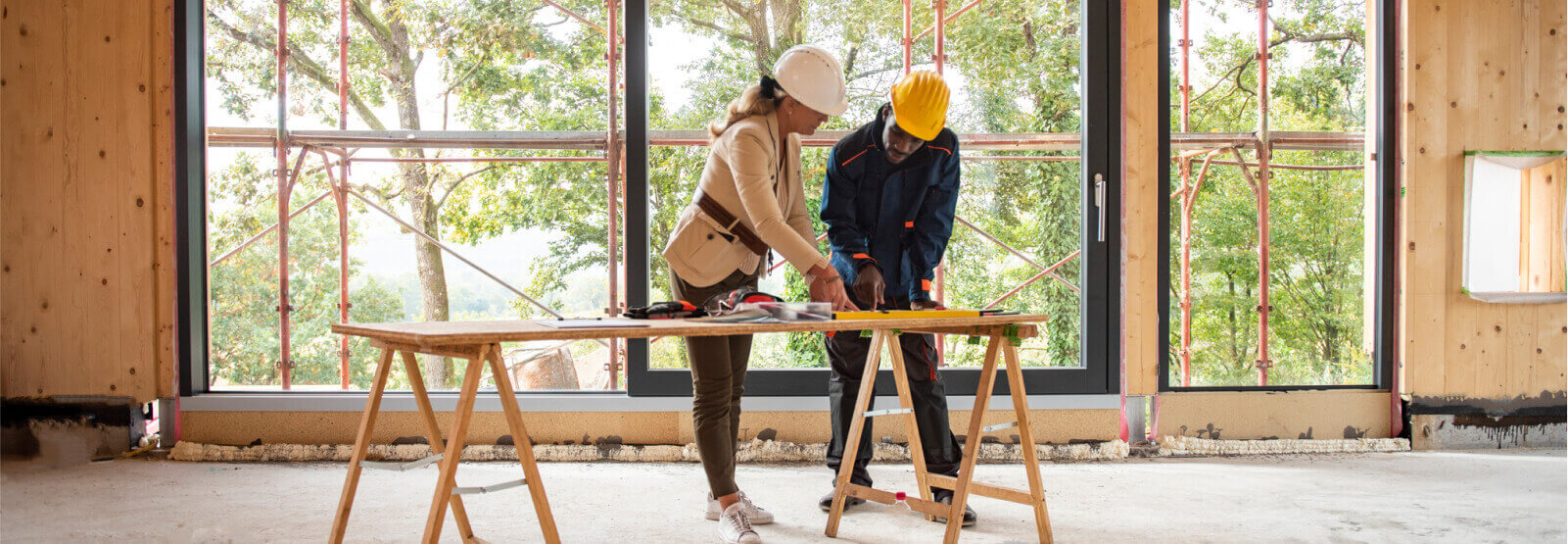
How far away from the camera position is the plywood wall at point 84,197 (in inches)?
117

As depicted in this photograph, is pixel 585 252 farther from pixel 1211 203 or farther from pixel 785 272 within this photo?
pixel 1211 203

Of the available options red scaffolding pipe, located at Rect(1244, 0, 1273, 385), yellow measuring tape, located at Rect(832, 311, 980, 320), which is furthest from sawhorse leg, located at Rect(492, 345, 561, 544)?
red scaffolding pipe, located at Rect(1244, 0, 1273, 385)

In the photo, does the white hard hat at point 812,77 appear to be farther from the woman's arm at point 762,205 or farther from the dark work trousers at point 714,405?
the dark work trousers at point 714,405

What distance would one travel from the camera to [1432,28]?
10.2 ft

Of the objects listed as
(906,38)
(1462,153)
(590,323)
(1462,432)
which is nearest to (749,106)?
(590,323)

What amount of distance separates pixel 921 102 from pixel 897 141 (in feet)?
0.42

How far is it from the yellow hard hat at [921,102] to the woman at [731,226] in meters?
0.15

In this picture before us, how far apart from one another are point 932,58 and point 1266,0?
1.47 meters

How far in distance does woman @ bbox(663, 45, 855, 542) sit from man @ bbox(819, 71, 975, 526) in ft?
0.85

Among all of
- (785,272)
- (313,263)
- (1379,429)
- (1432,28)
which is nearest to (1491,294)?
(1379,429)

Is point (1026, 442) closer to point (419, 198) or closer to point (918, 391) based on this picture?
point (918, 391)

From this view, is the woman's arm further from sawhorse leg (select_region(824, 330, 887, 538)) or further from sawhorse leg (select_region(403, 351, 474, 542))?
sawhorse leg (select_region(403, 351, 474, 542))

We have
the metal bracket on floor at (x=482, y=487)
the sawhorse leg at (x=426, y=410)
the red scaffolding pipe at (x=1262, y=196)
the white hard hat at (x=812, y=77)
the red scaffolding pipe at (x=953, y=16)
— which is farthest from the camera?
the red scaffolding pipe at (x=1262, y=196)

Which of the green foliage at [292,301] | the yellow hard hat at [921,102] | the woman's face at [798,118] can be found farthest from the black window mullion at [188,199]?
the green foliage at [292,301]
